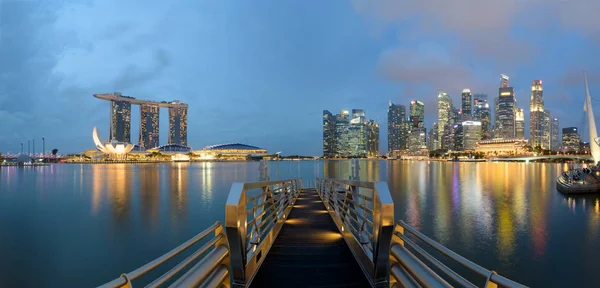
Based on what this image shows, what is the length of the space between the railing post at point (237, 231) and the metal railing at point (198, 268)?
43 cm

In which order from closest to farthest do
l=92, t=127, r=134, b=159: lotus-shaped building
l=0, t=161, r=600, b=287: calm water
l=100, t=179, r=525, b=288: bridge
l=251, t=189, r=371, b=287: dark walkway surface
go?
l=100, t=179, r=525, b=288: bridge, l=251, t=189, r=371, b=287: dark walkway surface, l=0, t=161, r=600, b=287: calm water, l=92, t=127, r=134, b=159: lotus-shaped building

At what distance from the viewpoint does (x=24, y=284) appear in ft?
38.1

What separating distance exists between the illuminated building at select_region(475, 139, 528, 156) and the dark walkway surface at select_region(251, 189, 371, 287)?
193325 millimetres

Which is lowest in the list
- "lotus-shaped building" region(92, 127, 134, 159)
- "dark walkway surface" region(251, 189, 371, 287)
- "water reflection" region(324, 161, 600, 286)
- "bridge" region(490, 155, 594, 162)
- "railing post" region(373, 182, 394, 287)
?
"water reflection" region(324, 161, 600, 286)

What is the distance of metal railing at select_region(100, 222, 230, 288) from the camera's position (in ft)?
6.44

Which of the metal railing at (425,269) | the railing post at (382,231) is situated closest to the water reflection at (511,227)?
the railing post at (382,231)

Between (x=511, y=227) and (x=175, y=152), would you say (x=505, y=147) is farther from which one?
(x=511, y=227)

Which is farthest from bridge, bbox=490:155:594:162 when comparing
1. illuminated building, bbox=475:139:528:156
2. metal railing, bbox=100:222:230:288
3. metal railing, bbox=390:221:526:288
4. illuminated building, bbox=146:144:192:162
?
metal railing, bbox=100:222:230:288

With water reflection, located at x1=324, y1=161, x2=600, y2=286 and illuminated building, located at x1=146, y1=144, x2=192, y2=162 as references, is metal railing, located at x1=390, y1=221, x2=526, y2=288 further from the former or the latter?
illuminated building, located at x1=146, y1=144, x2=192, y2=162

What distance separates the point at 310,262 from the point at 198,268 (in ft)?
9.63

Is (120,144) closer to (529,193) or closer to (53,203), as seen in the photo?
(53,203)

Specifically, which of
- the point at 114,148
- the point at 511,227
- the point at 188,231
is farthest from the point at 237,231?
the point at 114,148

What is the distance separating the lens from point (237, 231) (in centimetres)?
384

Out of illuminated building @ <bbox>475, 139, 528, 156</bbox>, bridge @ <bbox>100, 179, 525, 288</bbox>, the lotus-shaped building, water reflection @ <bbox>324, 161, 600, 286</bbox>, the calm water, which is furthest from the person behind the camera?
illuminated building @ <bbox>475, 139, 528, 156</bbox>
